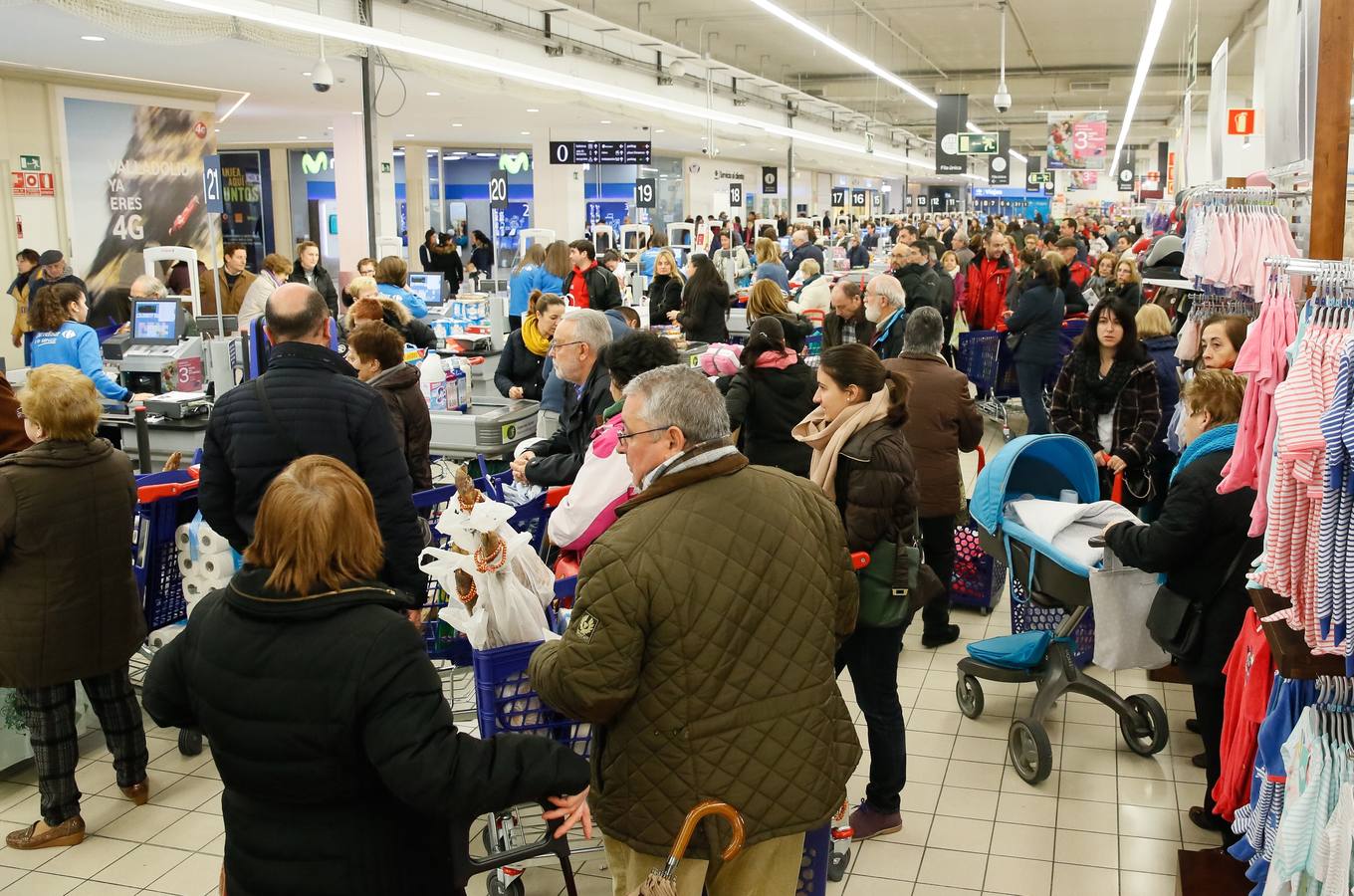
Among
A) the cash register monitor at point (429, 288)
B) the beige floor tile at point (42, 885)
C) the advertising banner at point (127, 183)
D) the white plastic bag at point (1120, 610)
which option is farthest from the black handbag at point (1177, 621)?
the advertising banner at point (127, 183)

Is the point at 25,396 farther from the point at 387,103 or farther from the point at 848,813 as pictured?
the point at 387,103

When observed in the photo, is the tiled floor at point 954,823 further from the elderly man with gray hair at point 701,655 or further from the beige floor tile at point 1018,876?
the elderly man with gray hair at point 701,655

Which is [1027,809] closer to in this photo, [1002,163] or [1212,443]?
[1212,443]

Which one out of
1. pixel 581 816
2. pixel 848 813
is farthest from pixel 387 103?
pixel 581 816

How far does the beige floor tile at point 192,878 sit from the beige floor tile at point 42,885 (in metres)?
0.27

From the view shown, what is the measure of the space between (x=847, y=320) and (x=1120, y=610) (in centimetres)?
393

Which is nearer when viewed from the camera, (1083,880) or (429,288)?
(1083,880)

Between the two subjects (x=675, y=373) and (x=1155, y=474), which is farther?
(x=1155, y=474)

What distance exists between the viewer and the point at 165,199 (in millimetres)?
15578

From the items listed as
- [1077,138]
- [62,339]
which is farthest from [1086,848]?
[1077,138]

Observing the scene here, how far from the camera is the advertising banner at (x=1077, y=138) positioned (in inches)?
899

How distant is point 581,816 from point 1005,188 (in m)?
33.0

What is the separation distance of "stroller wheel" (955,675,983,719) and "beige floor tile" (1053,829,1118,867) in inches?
36.1

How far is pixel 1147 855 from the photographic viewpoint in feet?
12.9
